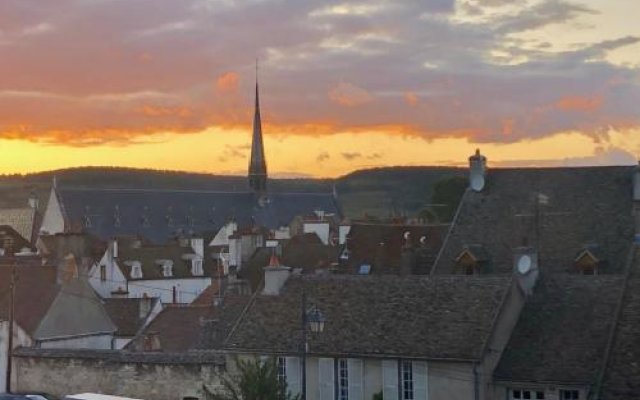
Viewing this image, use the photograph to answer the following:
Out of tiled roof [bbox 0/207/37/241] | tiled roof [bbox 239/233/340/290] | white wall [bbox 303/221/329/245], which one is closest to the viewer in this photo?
tiled roof [bbox 239/233/340/290]

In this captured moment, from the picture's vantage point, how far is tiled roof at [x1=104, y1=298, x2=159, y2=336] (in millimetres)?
54812

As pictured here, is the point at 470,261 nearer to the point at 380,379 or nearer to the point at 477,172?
the point at 477,172

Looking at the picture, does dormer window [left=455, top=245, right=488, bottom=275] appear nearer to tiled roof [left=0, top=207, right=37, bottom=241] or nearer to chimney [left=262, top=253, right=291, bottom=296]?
chimney [left=262, top=253, right=291, bottom=296]

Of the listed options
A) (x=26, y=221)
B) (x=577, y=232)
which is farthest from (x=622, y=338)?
(x=26, y=221)

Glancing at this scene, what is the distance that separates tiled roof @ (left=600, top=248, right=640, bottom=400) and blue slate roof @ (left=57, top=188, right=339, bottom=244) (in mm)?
77879

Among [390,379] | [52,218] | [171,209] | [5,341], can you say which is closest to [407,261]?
[390,379]

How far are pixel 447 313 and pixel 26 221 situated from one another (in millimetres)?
89968

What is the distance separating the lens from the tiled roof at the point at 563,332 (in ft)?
111

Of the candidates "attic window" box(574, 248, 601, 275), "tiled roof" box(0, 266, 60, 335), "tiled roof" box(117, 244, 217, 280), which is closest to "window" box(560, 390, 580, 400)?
"attic window" box(574, 248, 601, 275)

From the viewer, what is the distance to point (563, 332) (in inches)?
1395

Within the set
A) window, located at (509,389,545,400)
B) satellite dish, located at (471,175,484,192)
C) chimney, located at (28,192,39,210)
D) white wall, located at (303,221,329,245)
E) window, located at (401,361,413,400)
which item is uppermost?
chimney, located at (28,192,39,210)

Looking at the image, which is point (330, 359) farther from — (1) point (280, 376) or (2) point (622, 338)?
(2) point (622, 338)

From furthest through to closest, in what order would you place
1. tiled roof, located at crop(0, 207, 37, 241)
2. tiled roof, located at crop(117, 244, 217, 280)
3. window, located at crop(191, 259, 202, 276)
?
tiled roof, located at crop(0, 207, 37, 241) → window, located at crop(191, 259, 202, 276) → tiled roof, located at crop(117, 244, 217, 280)

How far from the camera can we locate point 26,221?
389 ft
